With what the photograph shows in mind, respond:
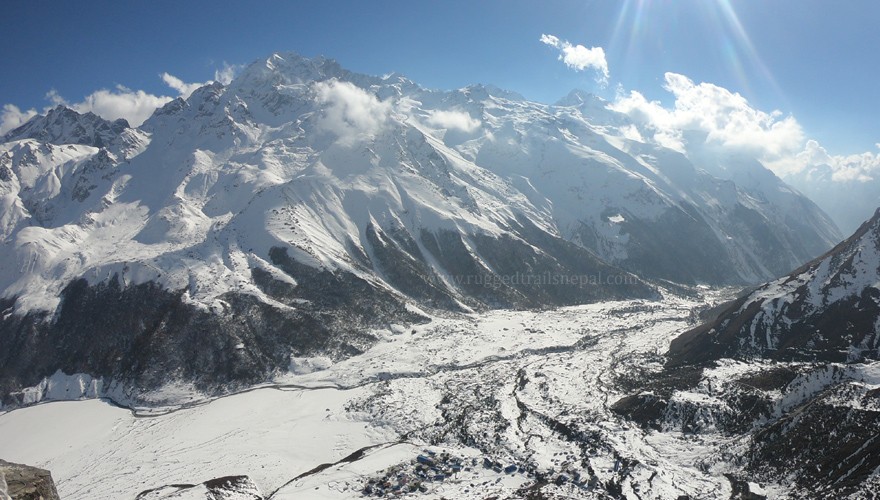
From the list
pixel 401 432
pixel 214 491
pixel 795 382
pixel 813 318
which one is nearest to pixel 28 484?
pixel 214 491

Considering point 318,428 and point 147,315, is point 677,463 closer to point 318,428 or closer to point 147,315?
point 318,428

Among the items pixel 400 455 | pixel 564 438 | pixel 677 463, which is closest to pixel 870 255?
pixel 677 463

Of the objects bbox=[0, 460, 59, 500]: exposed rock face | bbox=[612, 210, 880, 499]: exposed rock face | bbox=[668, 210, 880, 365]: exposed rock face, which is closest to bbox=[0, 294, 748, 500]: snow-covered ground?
bbox=[612, 210, 880, 499]: exposed rock face

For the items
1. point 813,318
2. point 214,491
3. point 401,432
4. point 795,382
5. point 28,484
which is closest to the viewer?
point 28,484

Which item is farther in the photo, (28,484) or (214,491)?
(214,491)

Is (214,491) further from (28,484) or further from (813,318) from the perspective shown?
(813,318)

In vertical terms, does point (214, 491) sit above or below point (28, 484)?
below

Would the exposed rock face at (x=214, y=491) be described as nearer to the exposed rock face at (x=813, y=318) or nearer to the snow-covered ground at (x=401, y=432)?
the snow-covered ground at (x=401, y=432)
